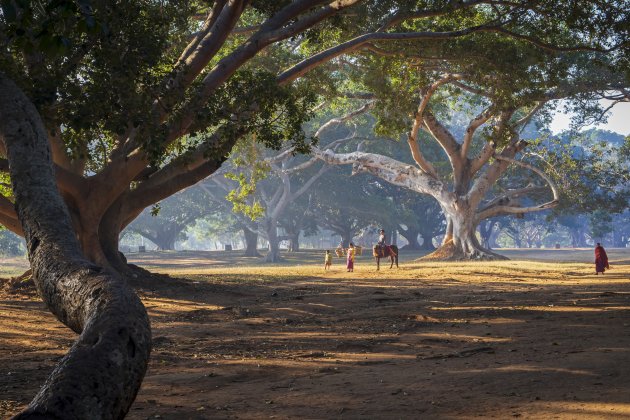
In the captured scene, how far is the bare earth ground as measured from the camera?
20.0ft

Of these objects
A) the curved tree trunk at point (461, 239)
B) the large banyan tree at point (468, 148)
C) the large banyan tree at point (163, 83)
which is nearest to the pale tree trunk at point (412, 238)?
the large banyan tree at point (468, 148)

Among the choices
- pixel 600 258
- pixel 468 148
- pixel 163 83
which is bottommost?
pixel 600 258

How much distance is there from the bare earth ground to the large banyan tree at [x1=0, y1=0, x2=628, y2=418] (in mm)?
1569

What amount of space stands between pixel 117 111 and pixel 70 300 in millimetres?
8798

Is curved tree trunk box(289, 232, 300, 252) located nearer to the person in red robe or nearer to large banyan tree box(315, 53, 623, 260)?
large banyan tree box(315, 53, 623, 260)

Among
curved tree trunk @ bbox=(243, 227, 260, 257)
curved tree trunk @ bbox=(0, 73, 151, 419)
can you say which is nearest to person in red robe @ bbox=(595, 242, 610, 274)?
curved tree trunk @ bbox=(0, 73, 151, 419)

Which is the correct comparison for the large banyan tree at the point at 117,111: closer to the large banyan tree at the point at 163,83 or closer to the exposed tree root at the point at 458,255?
the large banyan tree at the point at 163,83

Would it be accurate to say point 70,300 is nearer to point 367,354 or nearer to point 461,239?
point 367,354

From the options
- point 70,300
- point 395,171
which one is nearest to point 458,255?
point 395,171

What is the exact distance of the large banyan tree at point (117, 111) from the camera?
4316 mm

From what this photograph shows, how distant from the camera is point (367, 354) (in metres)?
9.10

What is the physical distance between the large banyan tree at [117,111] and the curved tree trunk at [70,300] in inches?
0.4

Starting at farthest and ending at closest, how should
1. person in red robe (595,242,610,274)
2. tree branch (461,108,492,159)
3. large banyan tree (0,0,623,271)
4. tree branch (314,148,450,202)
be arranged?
tree branch (314,148,450,202) → tree branch (461,108,492,159) → person in red robe (595,242,610,274) → large banyan tree (0,0,623,271)

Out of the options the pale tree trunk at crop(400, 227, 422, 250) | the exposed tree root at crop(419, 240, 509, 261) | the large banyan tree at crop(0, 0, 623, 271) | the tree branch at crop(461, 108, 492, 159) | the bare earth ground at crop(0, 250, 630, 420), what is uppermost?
the tree branch at crop(461, 108, 492, 159)
